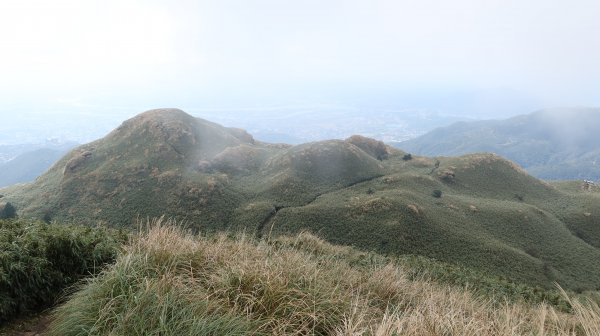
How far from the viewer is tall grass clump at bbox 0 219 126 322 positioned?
618 cm

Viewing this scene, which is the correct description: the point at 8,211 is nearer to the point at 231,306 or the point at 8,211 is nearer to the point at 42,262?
the point at 42,262

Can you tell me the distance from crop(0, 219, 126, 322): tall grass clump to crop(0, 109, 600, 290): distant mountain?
118 ft

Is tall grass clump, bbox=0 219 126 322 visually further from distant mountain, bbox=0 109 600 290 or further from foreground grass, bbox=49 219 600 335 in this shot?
distant mountain, bbox=0 109 600 290

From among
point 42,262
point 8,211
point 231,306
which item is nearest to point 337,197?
point 8,211

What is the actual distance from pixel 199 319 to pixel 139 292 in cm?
105

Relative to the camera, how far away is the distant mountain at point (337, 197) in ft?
172

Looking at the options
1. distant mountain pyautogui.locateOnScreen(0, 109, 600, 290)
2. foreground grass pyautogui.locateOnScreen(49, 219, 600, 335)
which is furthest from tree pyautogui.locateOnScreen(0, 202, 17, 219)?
foreground grass pyautogui.locateOnScreen(49, 219, 600, 335)

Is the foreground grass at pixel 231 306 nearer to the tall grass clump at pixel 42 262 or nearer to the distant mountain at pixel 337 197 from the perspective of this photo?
the tall grass clump at pixel 42 262

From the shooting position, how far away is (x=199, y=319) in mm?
4543

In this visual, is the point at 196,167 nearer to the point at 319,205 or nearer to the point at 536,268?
the point at 319,205

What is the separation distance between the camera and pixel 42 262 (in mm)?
6598

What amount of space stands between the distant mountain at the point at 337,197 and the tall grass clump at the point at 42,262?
35956 mm

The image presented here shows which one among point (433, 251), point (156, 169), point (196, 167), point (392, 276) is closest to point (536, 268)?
point (433, 251)

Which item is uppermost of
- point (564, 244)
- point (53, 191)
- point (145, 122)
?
point (145, 122)
